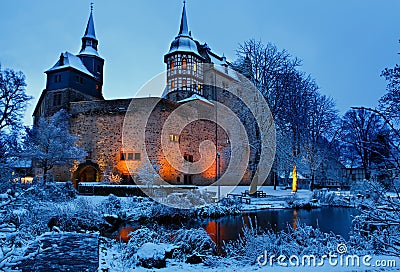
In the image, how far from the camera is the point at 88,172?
2459cm

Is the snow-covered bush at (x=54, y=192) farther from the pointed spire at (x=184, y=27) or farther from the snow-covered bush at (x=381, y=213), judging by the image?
the pointed spire at (x=184, y=27)

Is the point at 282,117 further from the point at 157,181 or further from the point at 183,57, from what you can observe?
the point at 183,57

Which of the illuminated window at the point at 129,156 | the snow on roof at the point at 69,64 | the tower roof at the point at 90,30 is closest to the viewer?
the illuminated window at the point at 129,156

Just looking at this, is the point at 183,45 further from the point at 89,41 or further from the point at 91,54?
the point at 89,41

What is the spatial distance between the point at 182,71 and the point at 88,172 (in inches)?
471

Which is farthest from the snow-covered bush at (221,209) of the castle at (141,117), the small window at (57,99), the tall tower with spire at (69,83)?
the small window at (57,99)

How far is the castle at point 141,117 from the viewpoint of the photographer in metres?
23.5

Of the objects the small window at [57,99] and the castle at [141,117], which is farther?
the small window at [57,99]

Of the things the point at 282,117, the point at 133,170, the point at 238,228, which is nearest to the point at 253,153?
the point at 282,117

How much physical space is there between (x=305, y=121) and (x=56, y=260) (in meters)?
21.0

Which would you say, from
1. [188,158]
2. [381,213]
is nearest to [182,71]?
[188,158]

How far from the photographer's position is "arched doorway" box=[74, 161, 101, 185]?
77.4ft

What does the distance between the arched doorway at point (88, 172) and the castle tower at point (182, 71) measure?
30.2 feet

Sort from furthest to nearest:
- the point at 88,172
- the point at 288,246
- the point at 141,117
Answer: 1. the point at 88,172
2. the point at 141,117
3. the point at 288,246
